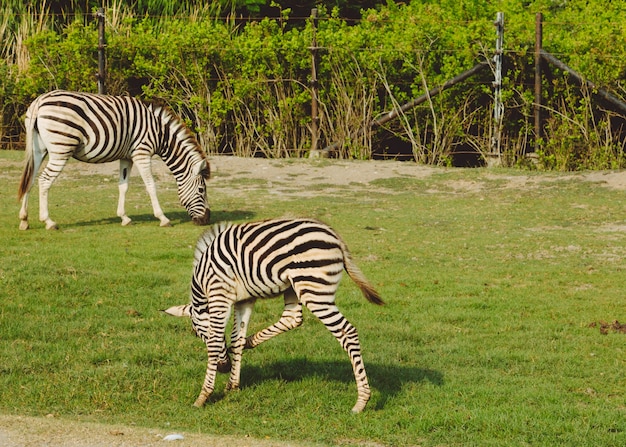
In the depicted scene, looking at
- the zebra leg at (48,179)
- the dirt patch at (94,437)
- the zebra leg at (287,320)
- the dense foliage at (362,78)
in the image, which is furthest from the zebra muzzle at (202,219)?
the dirt patch at (94,437)

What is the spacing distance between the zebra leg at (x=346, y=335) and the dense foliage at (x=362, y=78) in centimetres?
1269

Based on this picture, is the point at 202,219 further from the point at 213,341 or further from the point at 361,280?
the point at 361,280

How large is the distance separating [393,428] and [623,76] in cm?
1341

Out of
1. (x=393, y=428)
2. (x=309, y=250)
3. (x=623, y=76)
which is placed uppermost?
(x=623, y=76)

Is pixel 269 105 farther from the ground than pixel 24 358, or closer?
farther from the ground

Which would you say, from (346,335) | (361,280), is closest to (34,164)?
(361,280)

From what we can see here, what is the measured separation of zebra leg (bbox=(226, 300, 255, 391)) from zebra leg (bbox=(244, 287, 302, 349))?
109 mm

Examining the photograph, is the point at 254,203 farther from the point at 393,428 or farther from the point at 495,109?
the point at 393,428

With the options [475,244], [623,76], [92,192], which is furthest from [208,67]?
[475,244]

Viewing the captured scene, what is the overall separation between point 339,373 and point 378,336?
43.6 inches

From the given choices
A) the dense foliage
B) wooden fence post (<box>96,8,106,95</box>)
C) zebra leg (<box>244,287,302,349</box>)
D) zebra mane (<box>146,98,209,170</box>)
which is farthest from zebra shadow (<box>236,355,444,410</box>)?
wooden fence post (<box>96,8,106,95</box>)

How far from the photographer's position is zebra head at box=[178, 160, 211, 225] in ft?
48.8

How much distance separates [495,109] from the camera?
64.6 ft

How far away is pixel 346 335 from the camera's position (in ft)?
24.0
